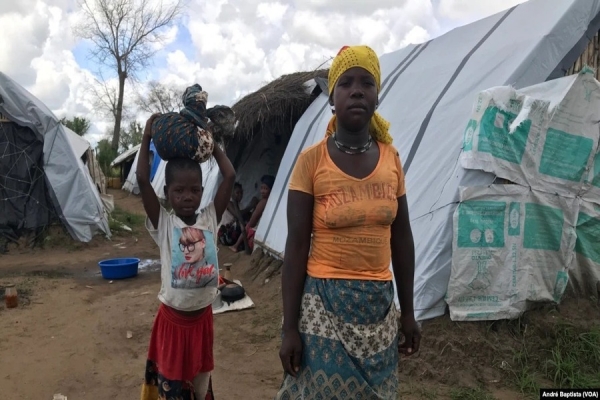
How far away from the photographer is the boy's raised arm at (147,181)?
2273 mm

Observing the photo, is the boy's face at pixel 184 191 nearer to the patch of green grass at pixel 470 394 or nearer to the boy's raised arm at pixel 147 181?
the boy's raised arm at pixel 147 181

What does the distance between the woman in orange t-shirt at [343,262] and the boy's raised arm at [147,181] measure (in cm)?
97

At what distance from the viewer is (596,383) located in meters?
3.03

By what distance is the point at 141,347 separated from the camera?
4105mm

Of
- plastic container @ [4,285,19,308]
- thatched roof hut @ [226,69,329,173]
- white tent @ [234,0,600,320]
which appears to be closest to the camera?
white tent @ [234,0,600,320]

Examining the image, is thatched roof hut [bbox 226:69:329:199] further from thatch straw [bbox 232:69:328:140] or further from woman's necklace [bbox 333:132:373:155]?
woman's necklace [bbox 333:132:373:155]

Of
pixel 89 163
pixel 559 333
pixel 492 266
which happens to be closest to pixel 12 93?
pixel 89 163

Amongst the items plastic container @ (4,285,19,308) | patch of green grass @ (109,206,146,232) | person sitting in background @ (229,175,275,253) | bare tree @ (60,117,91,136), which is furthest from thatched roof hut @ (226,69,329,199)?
bare tree @ (60,117,91,136)

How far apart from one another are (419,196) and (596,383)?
5.93 feet

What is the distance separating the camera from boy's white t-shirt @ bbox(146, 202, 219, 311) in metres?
2.23

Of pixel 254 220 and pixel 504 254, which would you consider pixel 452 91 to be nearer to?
pixel 504 254

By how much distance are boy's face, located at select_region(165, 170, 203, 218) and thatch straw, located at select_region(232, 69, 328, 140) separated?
4.51 m

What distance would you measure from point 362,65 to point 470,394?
2.37 m

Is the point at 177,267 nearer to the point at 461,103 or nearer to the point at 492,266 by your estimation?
the point at 492,266
